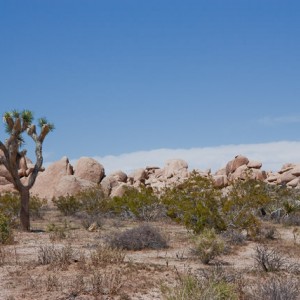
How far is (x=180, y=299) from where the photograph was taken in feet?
21.2

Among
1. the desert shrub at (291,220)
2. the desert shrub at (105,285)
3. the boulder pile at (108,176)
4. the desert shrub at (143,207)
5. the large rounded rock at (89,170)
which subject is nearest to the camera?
the desert shrub at (105,285)

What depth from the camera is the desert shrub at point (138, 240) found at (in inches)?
547

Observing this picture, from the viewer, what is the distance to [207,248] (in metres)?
11.9

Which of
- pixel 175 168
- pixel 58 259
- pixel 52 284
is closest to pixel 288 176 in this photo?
pixel 175 168

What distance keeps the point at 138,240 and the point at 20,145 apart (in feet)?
30.6

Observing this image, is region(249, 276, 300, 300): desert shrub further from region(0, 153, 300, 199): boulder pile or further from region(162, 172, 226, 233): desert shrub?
region(0, 153, 300, 199): boulder pile

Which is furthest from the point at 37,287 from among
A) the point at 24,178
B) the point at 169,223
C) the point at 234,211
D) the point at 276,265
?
the point at 24,178

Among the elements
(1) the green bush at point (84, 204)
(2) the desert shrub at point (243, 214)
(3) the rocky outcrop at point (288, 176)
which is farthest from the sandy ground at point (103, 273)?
(3) the rocky outcrop at point (288, 176)

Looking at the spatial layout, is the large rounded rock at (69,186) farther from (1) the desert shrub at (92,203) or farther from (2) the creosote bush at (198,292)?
(2) the creosote bush at (198,292)

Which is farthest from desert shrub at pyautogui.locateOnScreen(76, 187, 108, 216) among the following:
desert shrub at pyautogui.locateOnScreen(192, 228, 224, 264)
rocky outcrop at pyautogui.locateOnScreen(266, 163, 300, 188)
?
rocky outcrop at pyautogui.locateOnScreen(266, 163, 300, 188)

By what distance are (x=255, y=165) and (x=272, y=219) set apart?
3859cm

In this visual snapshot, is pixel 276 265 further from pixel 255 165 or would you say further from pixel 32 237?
pixel 255 165

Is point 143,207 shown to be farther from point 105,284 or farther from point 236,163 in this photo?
point 236,163

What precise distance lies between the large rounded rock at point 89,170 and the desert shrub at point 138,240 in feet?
108
